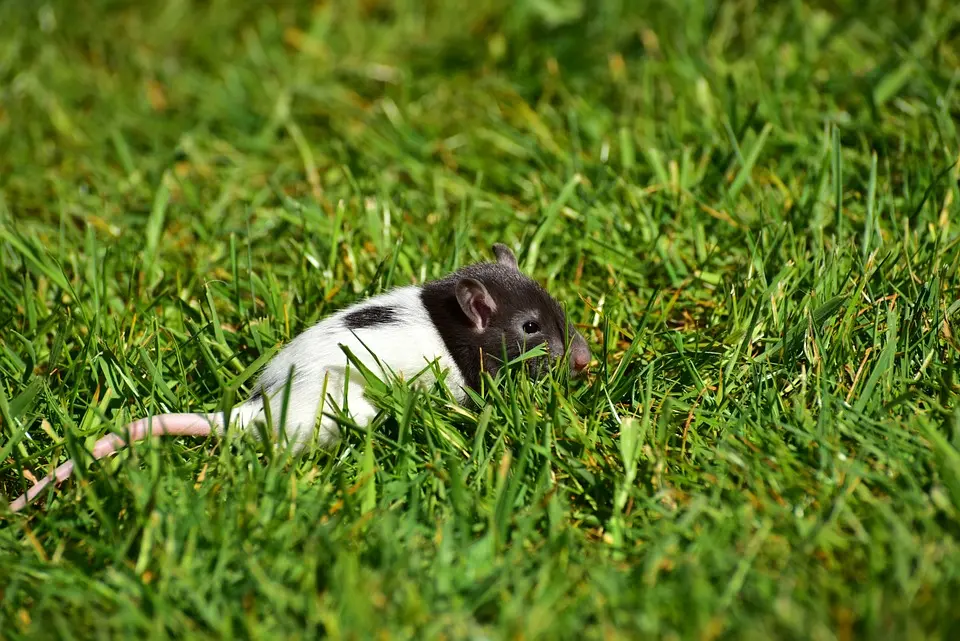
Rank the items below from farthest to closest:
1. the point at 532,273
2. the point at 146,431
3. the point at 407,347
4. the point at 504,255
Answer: the point at 532,273, the point at 504,255, the point at 407,347, the point at 146,431

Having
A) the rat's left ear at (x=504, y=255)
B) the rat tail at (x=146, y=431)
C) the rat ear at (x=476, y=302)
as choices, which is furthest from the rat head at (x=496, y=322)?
the rat tail at (x=146, y=431)

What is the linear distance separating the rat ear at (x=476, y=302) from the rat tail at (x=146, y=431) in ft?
3.38

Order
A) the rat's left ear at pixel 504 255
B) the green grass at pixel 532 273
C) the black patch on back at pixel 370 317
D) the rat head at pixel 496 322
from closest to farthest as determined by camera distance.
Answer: the green grass at pixel 532 273 → the black patch on back at pixel 370 317 → the rat head at pixel 496 322 → the rat's left ear at pixel 504 255

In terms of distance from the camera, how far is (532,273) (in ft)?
16.7

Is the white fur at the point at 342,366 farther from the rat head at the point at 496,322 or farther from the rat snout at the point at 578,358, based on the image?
the rat snout at the point at 578,358

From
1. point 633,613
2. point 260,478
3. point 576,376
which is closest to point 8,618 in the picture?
point 260,478

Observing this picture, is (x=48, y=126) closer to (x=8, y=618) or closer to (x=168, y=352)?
(x=168, y=352)

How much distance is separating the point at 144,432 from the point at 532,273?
2.17 m

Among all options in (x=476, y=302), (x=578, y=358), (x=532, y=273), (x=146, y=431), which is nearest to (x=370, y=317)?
(x=476, y=302)

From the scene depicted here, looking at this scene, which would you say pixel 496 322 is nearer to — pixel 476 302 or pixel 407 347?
pixel 476 302

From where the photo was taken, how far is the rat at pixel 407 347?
12.6 ft

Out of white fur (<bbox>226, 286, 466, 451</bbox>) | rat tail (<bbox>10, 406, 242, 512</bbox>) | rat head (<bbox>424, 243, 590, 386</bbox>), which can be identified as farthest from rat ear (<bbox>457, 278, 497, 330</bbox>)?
rat tail (<bbox>10, 406, 242, 512</bbox>)

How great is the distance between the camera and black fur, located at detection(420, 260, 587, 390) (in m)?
4.29

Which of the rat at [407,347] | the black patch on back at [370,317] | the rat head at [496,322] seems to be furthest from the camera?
the rat head at [496,322]
